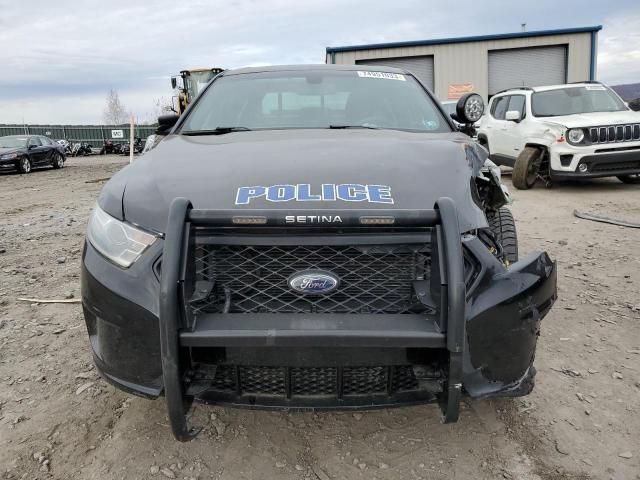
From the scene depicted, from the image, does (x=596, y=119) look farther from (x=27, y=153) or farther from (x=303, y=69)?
(x=27, y=153)

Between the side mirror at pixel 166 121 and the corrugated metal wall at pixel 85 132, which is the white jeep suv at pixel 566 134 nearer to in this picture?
the side mirror at pixel 166 121

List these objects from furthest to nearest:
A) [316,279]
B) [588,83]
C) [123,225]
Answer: [588,83]
[123,225]
[316,279]

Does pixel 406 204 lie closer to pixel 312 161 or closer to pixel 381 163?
pixel 381 163

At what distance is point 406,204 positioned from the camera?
1781mm

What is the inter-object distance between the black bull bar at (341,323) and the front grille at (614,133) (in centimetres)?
748

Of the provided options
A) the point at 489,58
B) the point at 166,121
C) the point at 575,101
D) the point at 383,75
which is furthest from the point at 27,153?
the point at 489,58

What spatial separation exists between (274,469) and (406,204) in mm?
1112

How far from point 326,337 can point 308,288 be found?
195mm

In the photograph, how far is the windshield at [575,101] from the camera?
888cm

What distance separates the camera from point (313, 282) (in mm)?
1674

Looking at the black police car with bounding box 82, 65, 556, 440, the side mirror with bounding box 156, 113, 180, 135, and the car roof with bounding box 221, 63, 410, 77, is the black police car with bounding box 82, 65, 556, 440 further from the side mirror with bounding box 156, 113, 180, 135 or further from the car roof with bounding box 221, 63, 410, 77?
the car roof with bounding box 221, 63, 410, 77

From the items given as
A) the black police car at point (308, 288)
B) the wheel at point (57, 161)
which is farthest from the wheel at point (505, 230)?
the wheel at point (57, 161)

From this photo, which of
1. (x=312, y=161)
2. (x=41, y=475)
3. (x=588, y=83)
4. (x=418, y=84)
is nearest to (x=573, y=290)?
(x=418, y=84)

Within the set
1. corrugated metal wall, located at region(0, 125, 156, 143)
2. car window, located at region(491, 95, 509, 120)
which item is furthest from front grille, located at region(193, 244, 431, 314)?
corrugated metal wall, located at region(0, 125, 156, 143)
